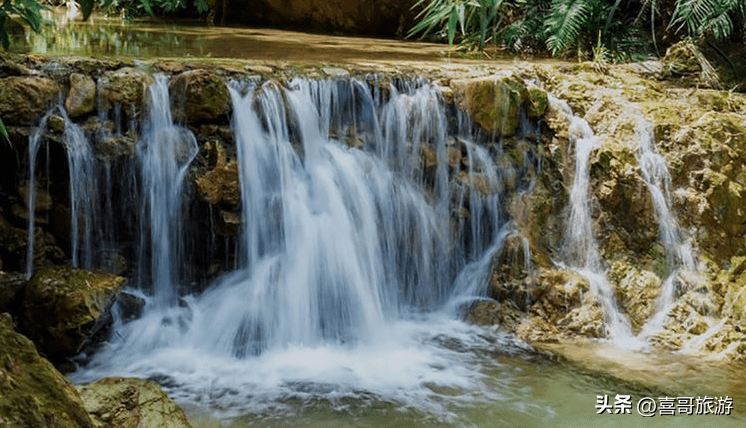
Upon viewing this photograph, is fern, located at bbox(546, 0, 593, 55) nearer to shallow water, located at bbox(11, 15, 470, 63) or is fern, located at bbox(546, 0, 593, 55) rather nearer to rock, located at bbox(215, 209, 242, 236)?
shallow water, located at bbox(11, 15, 470, 63)

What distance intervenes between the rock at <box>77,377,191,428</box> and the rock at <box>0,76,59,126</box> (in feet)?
6.97

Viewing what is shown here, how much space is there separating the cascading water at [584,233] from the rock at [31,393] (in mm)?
3821

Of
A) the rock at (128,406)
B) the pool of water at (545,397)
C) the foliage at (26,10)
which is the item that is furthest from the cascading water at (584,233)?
the foliage at (26,10)

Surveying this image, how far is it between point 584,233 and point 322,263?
6.85 ft

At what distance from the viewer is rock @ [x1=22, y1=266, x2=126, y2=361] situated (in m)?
4.18

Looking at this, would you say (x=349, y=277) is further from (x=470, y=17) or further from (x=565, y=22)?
(x=470, y=17)

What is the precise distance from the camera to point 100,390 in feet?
10.2

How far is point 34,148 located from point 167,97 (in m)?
0.92

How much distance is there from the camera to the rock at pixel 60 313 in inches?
165

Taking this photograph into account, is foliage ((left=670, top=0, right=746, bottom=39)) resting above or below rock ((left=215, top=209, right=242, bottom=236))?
above

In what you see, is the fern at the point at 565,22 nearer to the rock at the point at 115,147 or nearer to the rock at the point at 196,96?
the rock at the point at 196,96

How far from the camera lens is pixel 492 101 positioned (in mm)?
5848

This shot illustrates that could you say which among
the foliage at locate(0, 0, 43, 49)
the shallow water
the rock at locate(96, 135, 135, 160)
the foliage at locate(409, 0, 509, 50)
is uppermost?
the foliage at locate(409, 0, 509, 50)

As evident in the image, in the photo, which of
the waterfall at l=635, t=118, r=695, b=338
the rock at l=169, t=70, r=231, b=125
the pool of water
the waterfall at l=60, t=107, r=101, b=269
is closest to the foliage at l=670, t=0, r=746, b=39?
the waterfall at l=635, t=118, r=695, b=338
